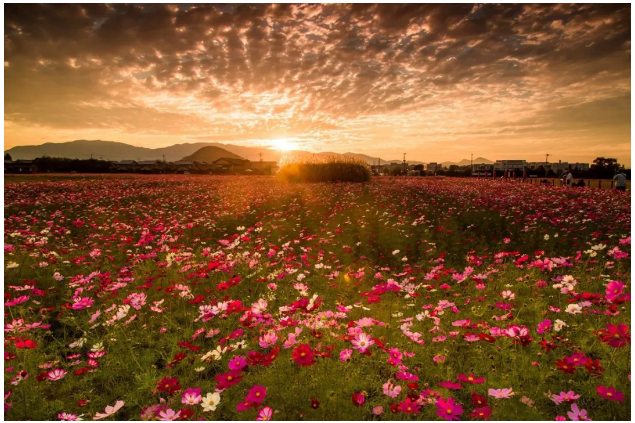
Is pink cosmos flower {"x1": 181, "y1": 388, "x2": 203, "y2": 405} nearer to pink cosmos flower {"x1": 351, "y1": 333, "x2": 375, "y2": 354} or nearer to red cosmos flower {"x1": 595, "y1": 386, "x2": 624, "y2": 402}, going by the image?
pink cosmos flower {"x1": 351, "y1": 333, "x2": 375, "y2": 354}

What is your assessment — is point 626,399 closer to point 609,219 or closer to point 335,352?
point 335,352

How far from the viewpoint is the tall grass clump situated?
98.9 ft

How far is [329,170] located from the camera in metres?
30.3

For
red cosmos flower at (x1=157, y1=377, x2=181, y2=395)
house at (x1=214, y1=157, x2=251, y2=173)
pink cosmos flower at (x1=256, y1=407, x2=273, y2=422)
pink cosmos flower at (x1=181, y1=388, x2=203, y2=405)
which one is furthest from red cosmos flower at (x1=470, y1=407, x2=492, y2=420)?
house at (x1=214, y1=157, x2=251, y2=173)

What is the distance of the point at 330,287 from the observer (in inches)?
202

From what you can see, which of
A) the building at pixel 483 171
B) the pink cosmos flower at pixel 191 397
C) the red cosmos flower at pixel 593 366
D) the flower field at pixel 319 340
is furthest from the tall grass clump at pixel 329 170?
the building at pixel 483 171

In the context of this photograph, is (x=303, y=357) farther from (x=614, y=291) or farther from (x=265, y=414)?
(x=614, y=291)

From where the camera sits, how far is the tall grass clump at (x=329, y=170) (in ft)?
98.9

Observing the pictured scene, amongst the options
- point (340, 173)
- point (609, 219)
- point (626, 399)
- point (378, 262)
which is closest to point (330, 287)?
point (378, 262)

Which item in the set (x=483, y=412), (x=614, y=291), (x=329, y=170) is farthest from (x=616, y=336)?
(x=329, y=170)

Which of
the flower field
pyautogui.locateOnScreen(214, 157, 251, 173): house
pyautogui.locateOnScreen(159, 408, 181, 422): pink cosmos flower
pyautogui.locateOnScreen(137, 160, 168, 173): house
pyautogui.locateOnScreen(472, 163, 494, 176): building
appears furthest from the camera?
pyautogui.locateOnScreen(214, 157, 251, 173): house

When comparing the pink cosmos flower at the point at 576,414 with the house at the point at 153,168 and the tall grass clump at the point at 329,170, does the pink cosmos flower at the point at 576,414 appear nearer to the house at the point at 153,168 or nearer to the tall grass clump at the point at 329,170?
the tall grass clump at the point at 329,170

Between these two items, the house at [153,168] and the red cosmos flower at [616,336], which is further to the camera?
the house at [153,168]

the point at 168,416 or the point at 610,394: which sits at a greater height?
the point at 610,394
